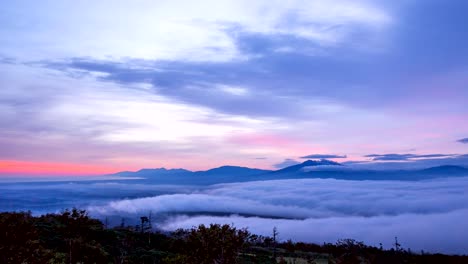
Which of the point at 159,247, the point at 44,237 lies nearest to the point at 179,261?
the point at 44,237

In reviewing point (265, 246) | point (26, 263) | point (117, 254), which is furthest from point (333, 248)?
point (26, 263)

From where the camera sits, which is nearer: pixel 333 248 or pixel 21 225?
pixel 21 225

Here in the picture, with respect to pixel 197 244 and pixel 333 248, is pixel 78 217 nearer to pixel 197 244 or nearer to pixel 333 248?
pixel 197 244

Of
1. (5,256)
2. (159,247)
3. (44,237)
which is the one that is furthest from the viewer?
(159,247)

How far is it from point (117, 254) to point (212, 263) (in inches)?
1001

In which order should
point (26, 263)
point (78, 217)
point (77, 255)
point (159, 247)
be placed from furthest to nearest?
point (159, 247) < point (77, 255) < point (78, 217) < point (26, 263)

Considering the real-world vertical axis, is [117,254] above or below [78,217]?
below

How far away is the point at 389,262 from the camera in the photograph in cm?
8194

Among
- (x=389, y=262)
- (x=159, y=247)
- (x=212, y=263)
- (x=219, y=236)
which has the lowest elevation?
(x=389, y=262)

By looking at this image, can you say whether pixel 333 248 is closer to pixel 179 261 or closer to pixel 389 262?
pixel 389 262

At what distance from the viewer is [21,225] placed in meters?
22.7

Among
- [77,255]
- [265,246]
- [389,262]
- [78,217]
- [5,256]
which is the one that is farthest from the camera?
[265,246]

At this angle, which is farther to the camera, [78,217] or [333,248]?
[333,248]

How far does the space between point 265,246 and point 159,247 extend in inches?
1650
